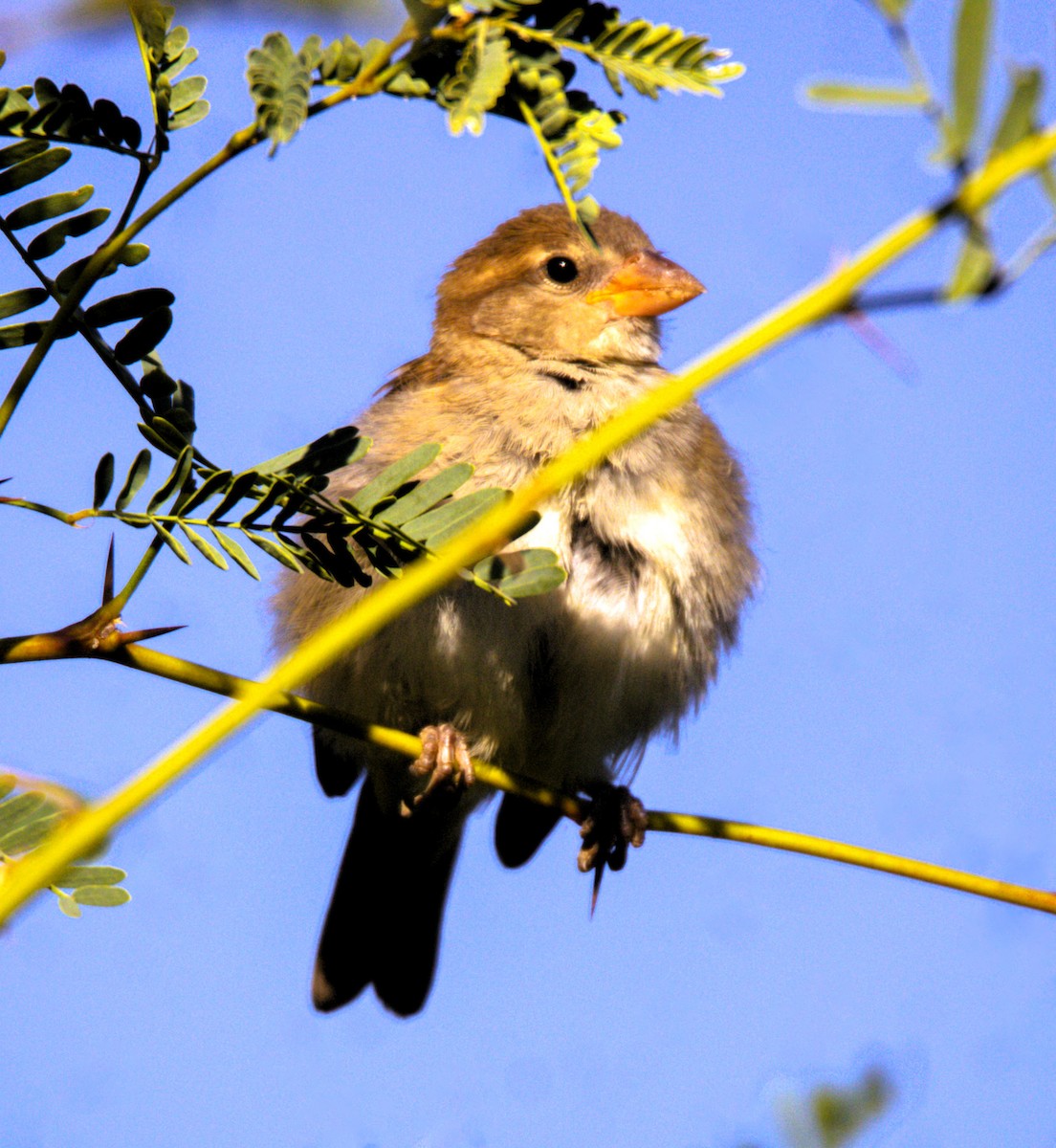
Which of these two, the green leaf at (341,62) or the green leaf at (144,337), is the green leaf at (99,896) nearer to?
the green leaf at (144,337)

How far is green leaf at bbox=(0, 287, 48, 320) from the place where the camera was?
196 cm

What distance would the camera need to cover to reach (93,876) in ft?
7.27

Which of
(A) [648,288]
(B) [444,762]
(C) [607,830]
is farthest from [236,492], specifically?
(A) [648,288]

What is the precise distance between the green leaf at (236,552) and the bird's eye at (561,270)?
296 cm

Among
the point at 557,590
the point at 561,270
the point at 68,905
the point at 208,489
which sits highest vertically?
the point at 561,270

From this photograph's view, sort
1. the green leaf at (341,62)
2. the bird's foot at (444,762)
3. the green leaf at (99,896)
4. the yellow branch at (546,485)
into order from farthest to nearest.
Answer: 1. the bird's foot at (444,762)
2. the green leaf at (99,896)
3. the green leaf at (341,62)
4. the yellow branch at (546,485)

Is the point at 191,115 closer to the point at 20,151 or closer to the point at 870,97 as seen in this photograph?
the point at 20,151

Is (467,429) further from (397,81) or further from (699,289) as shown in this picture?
(397,81)

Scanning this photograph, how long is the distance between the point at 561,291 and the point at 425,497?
2.79 m

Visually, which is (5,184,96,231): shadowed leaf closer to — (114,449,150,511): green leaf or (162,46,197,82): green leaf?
(162,46,197,82): green leaf

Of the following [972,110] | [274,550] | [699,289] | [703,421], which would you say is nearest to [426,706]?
[703,421]

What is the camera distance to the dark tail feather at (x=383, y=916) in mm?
5176

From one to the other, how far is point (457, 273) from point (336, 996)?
272 centimetres

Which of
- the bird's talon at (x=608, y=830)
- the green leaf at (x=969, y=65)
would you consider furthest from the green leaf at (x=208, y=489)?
the bird's talon at (x=608, y=830)
